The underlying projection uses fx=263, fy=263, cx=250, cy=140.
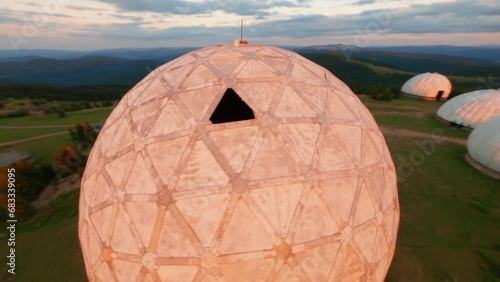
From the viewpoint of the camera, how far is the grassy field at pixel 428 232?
12.3 metres

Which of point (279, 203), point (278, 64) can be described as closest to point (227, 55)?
point (278, 64)

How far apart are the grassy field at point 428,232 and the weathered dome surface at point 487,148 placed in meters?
0.81

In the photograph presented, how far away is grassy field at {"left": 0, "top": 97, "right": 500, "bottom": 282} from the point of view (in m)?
12.3

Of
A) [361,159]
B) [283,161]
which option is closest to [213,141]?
[283,161]

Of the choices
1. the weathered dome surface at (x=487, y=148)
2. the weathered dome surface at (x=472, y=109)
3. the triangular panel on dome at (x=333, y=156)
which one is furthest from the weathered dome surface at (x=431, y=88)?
the triangular panel on dome at (x=333, y=156)

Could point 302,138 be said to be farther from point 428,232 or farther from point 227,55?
point 428,232

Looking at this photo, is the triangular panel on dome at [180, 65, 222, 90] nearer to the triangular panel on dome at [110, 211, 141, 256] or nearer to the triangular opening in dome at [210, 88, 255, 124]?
the triangular panel on dome at [110, 211, 141, 256]

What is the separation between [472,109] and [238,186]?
40588 millimetres

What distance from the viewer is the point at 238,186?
4547mm

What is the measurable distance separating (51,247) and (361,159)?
16.8 m

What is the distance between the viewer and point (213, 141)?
481 cm

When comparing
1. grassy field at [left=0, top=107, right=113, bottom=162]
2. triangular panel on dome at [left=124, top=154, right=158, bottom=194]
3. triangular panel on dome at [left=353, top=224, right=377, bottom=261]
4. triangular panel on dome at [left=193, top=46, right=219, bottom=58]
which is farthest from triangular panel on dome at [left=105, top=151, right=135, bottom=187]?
grassy field at [left=0, top=107, right=113, bottom=162]

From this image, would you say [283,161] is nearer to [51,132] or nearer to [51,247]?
[51,247]

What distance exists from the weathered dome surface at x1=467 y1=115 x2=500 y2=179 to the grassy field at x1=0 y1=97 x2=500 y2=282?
2.66 feet
